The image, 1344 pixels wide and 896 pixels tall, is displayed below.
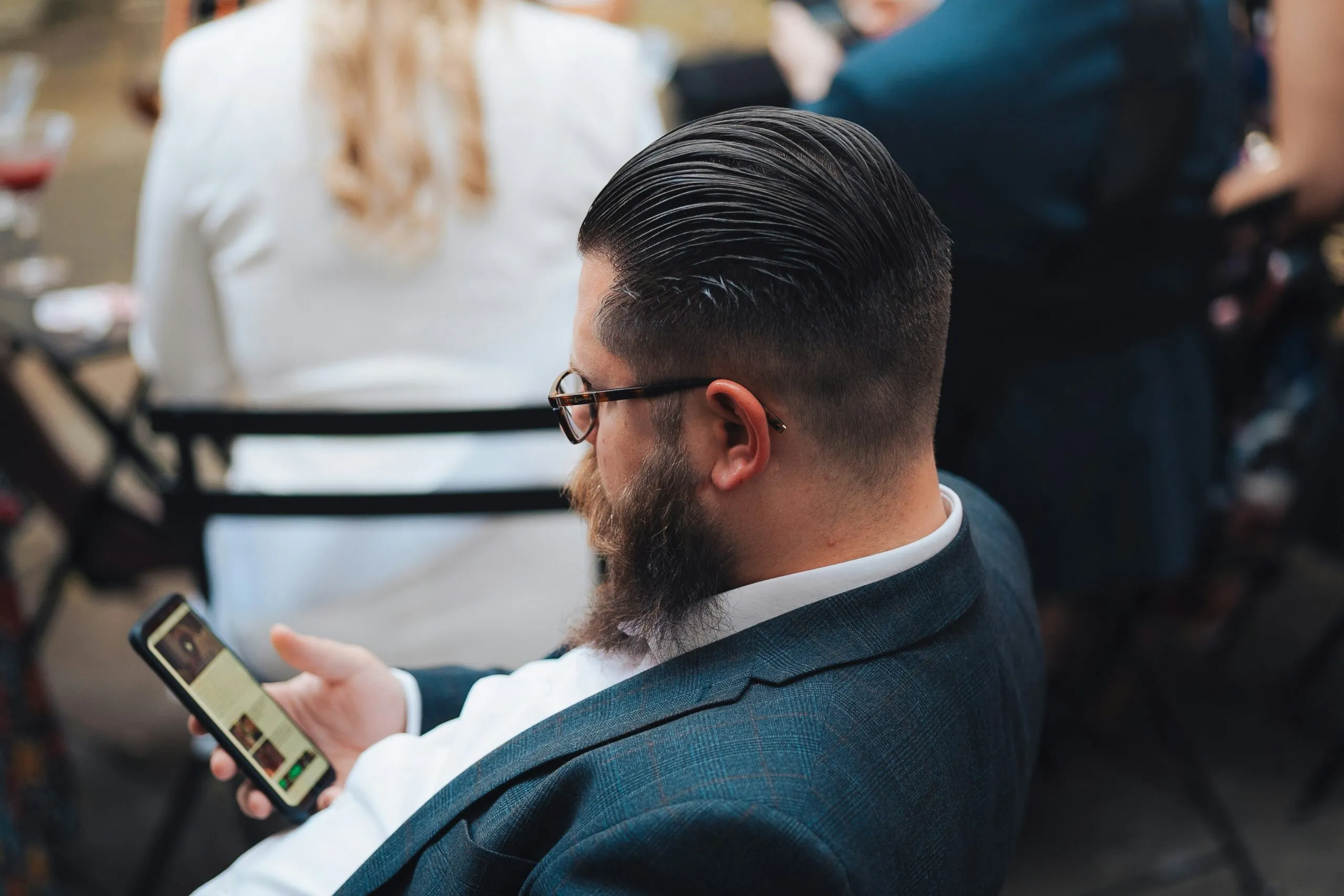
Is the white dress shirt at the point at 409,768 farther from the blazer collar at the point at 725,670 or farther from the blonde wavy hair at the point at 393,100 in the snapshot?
the blonde wavy hair at the point at 393,100

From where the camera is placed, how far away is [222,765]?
3.79 feet

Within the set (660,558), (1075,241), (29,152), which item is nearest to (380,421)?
(660,558)

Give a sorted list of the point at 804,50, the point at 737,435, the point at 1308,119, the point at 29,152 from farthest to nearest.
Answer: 1. the point at 804,50
2. the point at 29,152
3. the point at 1308,119
4. the point at 737,435

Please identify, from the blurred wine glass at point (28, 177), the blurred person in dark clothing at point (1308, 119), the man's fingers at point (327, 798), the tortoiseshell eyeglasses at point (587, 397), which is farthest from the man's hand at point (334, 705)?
the blurred wine glass at point (28, 177)

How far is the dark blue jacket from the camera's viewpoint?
0.79 m

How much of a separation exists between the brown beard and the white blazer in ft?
2.71

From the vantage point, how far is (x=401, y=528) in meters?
1.90

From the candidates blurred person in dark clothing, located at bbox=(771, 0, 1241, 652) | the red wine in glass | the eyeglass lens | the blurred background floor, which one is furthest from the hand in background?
the eyeglass lens

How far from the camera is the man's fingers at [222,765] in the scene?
1.15 m

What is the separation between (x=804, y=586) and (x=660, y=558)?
0.36 feet

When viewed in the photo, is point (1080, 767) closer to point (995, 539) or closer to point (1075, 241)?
point (1075, 241)

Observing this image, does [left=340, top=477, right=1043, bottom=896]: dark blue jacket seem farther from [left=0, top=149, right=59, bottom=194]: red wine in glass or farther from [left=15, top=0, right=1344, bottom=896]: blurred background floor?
[left=0, top=149, right=59, bottom=194]: red wine in glass

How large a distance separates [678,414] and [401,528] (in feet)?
3.55

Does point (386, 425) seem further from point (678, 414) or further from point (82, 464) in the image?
point (82, 464)
